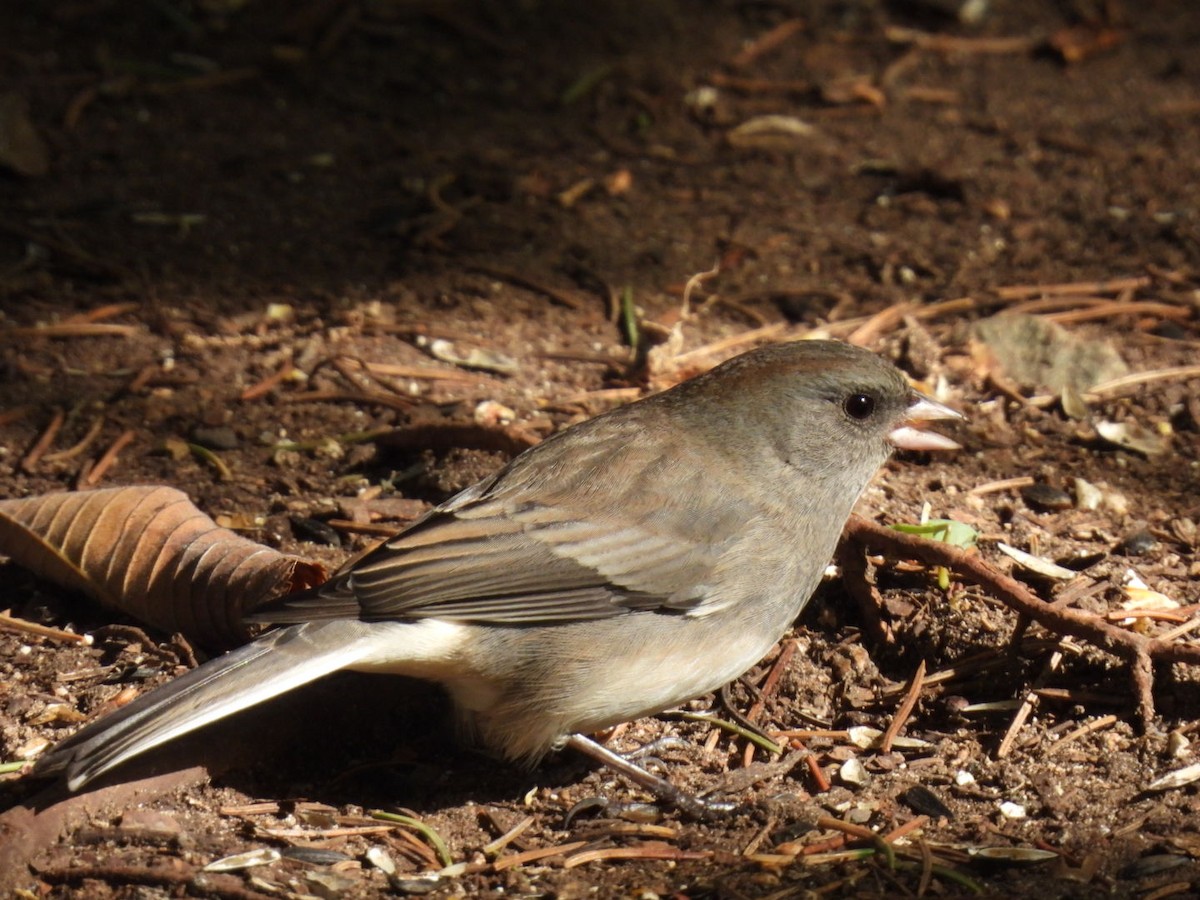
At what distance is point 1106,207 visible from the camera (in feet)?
16.4

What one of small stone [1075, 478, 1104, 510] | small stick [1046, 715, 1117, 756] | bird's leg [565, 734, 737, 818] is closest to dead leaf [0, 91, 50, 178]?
bird's leg [565, 734, 737, 818]

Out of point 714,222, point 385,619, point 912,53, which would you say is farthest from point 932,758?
point 912,53

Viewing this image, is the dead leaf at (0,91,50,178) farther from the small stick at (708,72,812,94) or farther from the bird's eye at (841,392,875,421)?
the bird's eye at (841,392,875,421)

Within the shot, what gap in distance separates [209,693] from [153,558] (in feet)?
2.16

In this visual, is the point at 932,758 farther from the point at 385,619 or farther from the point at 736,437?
the point at 385,619

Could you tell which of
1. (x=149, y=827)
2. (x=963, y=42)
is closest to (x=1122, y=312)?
(x=963, y=42)

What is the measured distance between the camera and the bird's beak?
328 centimetres

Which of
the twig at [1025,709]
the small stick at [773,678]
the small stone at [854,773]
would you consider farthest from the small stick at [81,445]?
the twig at [1025,709]

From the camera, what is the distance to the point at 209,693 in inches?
101

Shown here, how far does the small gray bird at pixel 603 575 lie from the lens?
2.78 m

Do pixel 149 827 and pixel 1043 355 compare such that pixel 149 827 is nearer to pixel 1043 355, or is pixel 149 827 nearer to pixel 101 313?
pixel 101 313

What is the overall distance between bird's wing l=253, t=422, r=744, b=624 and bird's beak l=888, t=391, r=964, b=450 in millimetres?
500

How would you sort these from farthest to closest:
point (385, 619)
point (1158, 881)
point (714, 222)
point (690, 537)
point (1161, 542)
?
point (714, 222)
point (1161, 542)
point (690, 537)
point (385, 619)
point (1158, 881)

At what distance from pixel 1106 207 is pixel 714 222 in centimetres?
142
